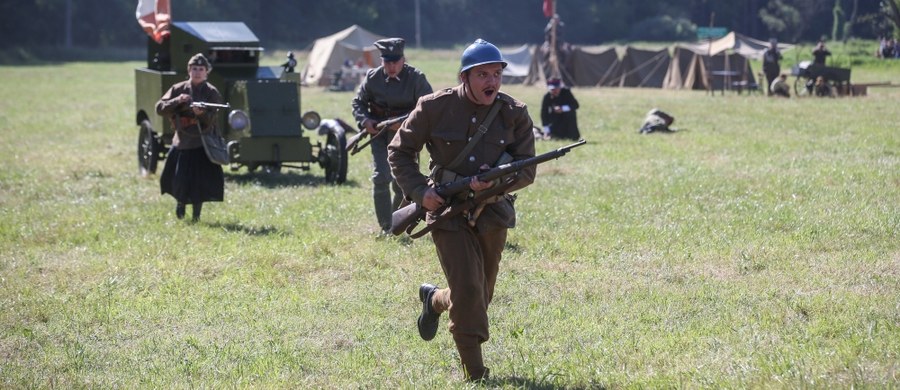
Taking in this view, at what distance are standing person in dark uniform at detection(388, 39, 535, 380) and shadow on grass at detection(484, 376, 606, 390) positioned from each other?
7 centimetres

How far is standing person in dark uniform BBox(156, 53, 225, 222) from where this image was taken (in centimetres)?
1279

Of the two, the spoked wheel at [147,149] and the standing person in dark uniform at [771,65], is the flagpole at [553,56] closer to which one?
the standing person in dark uniform at [771,65]

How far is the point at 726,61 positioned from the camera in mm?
42062

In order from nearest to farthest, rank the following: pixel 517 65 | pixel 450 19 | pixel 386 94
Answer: pixel 386 94 → pixel 517 65 → pixel 450 19

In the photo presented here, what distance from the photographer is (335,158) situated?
16672 millimetres

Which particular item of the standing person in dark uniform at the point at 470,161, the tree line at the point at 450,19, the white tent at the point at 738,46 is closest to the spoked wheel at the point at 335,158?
the standing person in dark uniform at the point at 470,161

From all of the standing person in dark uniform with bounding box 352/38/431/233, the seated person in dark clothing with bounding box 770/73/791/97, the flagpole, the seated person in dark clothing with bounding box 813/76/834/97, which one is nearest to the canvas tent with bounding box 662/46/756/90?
the seated person in dark clothing with bounding box 770/73/791/97

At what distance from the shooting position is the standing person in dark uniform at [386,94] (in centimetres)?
1147

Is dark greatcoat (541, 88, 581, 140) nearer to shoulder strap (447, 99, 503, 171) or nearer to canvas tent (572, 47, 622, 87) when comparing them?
shoulder strap (447, 99, 503, 171)

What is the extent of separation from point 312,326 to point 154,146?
9.58m

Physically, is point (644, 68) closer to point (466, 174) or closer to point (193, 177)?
point (193, 177)

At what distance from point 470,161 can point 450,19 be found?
98705 mm

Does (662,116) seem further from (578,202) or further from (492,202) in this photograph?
(492,202)

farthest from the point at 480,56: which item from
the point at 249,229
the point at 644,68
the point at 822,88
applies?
the point at 644,68
